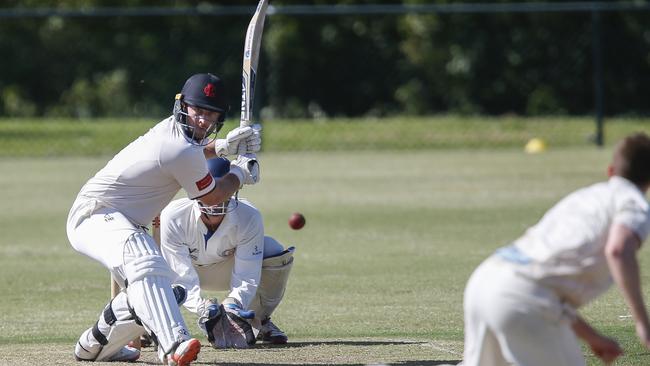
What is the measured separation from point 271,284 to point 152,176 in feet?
4.33

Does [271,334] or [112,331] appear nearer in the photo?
[112,331]

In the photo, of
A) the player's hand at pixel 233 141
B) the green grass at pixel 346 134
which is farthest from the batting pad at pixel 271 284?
the green grass at pixel 346 134

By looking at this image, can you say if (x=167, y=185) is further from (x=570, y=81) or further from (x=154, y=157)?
(x=570, y=81)

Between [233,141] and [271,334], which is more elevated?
[233,141]

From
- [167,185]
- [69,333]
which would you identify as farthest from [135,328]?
[69,333]

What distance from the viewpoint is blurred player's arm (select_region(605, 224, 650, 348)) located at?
4250 millimetres


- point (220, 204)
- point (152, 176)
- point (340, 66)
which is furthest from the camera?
point (340, 66)

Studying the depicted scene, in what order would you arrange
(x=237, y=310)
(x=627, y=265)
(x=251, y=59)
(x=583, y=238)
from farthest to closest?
(x=251, y=59)
(x=237, y=310)
(x=583, y=238)
(x=627, y=265)

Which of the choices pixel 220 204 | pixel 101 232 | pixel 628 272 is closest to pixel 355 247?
pixel 220 204

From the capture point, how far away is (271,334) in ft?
23.1

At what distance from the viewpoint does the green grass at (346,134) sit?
68.3 feet

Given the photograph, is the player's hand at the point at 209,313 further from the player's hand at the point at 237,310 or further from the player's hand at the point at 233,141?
the player's hand at the point at 233,141

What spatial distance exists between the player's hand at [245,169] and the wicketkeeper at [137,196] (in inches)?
6.9

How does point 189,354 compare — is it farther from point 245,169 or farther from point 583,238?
point 583,238
